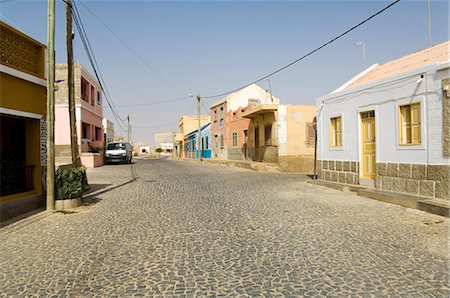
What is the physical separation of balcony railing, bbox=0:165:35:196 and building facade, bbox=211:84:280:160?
20352 mm

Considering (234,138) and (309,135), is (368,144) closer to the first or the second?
(309,135)

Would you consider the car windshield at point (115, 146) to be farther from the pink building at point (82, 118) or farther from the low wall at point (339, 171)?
the low wall at point (339, 171)

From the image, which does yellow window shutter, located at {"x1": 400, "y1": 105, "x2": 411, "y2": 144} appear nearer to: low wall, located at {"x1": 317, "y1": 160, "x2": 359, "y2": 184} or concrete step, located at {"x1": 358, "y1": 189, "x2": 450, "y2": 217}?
concrete step, located at {"x1": 358, "y1": 189, "x2": 450, "y2": 217}

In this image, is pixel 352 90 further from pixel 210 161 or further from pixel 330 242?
pixel 210 161

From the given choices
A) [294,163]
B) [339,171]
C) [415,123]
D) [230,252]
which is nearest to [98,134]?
[294,163]

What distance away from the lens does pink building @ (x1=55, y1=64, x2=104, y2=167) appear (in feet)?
73.9

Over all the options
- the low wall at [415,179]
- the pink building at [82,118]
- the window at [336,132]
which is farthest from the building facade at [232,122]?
the low wall at [415,179]

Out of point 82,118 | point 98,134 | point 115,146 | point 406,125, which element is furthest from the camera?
point 115,146

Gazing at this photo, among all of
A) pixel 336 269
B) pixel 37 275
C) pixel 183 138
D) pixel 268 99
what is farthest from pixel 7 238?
pixel 183 138

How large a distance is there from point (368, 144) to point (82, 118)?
19.4m

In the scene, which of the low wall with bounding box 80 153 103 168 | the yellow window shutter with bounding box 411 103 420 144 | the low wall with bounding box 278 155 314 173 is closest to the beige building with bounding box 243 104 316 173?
the low wall with bounding box 278 155 314 173

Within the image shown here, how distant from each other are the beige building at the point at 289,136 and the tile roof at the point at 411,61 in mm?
9159

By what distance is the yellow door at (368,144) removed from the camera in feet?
35.7

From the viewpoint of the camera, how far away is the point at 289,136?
22.3 meters
